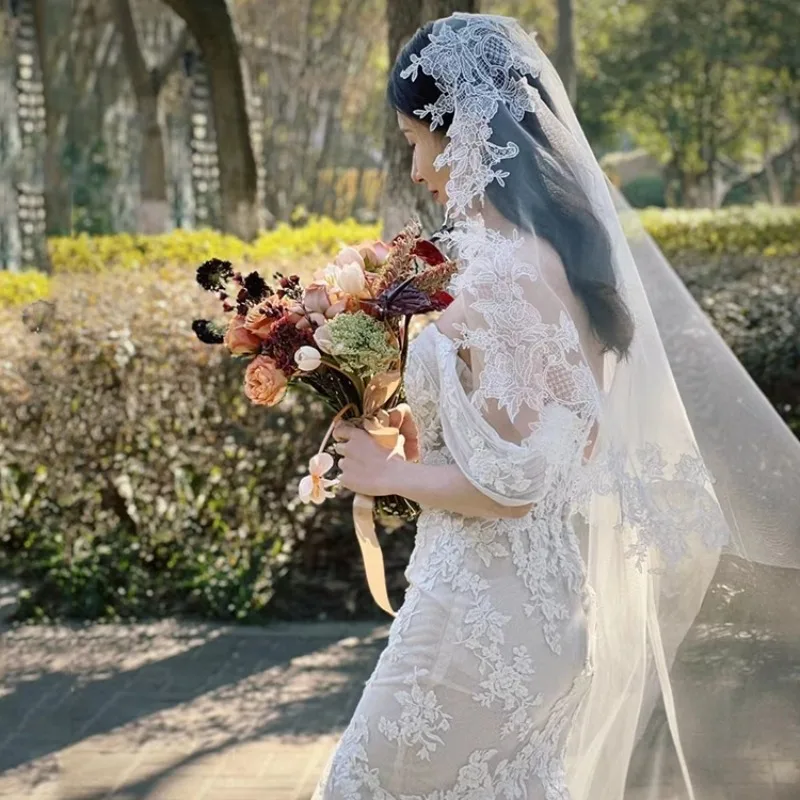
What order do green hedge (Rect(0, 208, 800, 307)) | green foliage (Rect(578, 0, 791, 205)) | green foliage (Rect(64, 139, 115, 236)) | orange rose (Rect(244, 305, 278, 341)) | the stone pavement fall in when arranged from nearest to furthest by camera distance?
orange rose (Rect(244, 305, 278, 341)), the stone pavement, green hedge (Rect(0, 208, 800, 307)), green foliage (Rect(64, 139, 115, 236)), green foliage (Rect(578, 0, 791, 205))

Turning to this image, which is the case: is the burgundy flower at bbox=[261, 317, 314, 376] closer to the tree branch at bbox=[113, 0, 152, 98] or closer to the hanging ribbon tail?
the hanging ribbon tail

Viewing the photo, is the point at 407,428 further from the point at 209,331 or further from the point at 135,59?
the point at 135,59

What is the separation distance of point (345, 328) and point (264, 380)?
0.23 metres

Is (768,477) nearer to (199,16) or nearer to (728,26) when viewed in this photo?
(199,16)

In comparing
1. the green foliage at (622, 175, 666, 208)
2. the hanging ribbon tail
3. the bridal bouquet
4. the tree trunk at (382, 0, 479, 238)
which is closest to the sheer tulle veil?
the bridal bouquet

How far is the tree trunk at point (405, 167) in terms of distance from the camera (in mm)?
6676

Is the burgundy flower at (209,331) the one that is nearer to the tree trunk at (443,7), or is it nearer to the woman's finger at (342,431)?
the woman's finger at (342,431)

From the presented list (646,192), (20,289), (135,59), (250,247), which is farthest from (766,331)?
(646,192)

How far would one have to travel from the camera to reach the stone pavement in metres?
3.50

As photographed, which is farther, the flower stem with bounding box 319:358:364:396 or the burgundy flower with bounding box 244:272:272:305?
the burgundy flower with bounding box 244:272:272:305

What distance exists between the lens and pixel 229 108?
42.3ft

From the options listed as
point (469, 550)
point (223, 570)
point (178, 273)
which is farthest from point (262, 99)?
point (469, 550)

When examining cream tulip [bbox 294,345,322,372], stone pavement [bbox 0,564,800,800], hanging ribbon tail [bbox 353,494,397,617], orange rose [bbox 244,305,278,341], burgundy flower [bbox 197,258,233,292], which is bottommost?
stone pavement [bbox 0,564,800,800]

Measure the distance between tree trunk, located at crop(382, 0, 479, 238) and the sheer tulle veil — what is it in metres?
2.92
